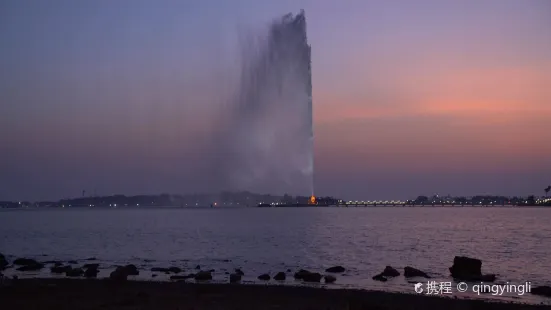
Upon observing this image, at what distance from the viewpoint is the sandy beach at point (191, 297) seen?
66.1ft

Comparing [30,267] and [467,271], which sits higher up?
[467,271]

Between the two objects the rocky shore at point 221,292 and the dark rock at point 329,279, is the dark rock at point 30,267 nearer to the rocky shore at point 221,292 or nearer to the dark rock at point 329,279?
the rocky shore at point 221,292

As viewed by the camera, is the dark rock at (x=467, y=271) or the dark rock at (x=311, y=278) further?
the dark rock at (x=467, y=271)

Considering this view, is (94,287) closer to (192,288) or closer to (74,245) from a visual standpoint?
(192,288)

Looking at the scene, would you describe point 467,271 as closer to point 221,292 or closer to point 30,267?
point 221,292

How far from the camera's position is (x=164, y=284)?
26922mm

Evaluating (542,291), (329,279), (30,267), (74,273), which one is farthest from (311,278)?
(30,267)

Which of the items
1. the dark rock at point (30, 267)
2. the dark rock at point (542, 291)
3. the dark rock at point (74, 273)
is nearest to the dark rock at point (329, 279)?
the dark rock at point (542, 291)

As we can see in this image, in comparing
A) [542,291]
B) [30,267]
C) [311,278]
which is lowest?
[30,267]

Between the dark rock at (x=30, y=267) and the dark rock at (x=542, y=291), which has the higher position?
the dark rock at (x=542, y=291)

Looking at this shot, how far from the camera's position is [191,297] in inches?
885

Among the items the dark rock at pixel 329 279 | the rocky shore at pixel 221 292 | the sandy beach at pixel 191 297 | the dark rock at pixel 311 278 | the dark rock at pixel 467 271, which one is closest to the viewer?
the sandy beach at pixel 191 297

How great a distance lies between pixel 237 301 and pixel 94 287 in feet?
24.7

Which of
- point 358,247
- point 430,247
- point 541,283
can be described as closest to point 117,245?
point 358,247
